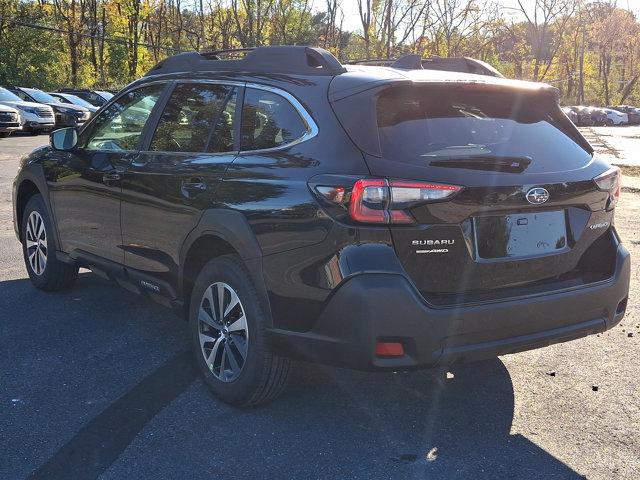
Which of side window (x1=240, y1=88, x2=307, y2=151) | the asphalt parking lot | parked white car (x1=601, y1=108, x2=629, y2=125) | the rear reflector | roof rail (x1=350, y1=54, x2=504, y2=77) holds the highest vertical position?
roof rail (x1=350, y1=54, x2=504, y2=77)

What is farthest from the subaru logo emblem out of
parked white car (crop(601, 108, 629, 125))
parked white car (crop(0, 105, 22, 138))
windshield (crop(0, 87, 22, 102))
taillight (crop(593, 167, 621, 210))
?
parked white car (crop(601, 108, 629, 125))

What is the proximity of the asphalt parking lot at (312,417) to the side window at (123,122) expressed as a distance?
1.27 metres

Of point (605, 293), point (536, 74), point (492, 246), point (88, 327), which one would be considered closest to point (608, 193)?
point (605, 293)

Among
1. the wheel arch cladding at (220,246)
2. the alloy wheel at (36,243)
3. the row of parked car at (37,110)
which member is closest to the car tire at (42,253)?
the alloy wheel at (36,243)

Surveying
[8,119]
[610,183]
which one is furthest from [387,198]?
[8,119]

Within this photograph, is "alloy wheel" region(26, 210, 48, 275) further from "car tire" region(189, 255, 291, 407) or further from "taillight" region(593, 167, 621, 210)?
"taillight" region(593, 167, 621, 210)

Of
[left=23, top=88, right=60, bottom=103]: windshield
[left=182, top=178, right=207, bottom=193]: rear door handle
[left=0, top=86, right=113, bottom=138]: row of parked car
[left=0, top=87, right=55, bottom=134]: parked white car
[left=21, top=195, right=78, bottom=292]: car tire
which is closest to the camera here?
[left=182, top=178, right=207, bottom=193]: rear door handle

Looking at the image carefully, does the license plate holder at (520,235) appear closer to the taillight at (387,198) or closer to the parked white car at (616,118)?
the taillight at (387,198)

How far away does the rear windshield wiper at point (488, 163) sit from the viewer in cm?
315

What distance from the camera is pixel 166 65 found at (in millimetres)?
4723

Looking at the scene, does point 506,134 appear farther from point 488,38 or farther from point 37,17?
point 488,38

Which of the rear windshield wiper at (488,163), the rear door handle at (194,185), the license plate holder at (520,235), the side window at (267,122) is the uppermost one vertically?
the side window at (267,122)

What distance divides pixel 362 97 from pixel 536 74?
6958 centimetres

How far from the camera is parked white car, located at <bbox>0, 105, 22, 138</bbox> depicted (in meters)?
22.9
